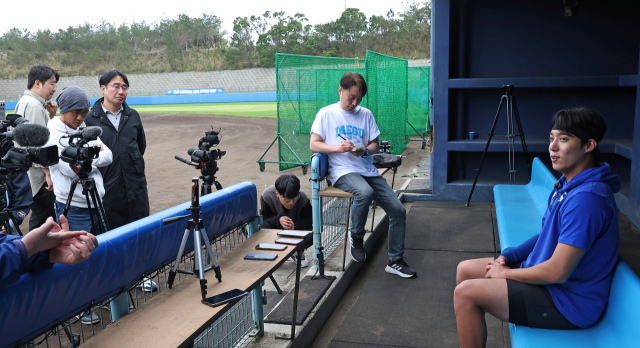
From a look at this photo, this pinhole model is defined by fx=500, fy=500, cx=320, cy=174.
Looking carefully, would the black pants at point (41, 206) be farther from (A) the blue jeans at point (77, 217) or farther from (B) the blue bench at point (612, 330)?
(B) the blue bench at point (612, 330)

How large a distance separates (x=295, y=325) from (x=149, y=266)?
3.80ft

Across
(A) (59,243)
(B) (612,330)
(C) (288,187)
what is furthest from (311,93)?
(A) (59,243)

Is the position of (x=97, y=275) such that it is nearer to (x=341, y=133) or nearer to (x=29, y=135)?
(x=29, y=135)

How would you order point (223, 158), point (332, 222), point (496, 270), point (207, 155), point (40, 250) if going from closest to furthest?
point (40, 250)
point (496, 270)
point (207, 155)
point (332, 222)
point (223, 158)

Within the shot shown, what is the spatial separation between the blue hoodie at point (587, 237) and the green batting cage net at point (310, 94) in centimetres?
725

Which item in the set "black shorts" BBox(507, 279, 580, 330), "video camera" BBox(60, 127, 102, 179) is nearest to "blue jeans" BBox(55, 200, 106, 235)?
"video camera" BBox(60, 127, 102, 179)

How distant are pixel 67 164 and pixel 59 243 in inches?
78.4

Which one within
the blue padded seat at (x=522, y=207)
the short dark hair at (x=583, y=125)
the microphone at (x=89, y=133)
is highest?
the short dark hair at (x=583, y=125)

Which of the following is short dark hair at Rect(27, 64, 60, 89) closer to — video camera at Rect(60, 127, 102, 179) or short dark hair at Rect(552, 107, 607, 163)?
video camera at Rect(60, 127, 102, 179)

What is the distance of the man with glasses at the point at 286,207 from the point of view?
14.3 ft

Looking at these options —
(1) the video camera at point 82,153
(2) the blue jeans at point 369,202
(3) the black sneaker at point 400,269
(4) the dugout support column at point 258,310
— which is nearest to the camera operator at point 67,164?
(1) the video camera at point 82,153

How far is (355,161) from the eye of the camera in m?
4.54

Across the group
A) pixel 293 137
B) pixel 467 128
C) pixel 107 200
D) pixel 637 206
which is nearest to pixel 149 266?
pixel 107 200

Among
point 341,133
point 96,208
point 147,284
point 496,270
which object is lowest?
point 147,284
